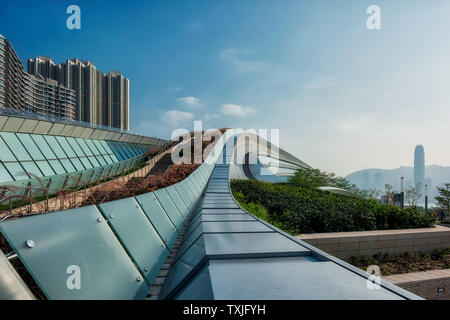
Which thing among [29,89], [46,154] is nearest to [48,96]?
[29,89]

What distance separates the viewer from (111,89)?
84.2m

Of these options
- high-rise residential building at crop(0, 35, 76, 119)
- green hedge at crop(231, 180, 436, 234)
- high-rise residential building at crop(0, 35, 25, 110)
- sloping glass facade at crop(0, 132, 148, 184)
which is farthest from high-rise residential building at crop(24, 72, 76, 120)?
green hedge at crop(231, 180, 436, 234)

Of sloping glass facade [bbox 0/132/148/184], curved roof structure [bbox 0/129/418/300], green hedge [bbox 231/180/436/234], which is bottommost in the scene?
green hedge [bbox 231/180/436/234]

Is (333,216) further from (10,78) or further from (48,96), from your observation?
(48,96)

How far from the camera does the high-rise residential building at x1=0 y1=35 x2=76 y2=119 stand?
8812cm

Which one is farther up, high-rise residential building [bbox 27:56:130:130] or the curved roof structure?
high-rise residential building [bbox 27:56:130:130]

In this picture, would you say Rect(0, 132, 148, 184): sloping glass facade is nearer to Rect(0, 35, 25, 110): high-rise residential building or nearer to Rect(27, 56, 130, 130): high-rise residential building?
Rect(27, 56, 130, 130): high-rise residential building

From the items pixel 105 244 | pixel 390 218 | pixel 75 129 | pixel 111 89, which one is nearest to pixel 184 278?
pixel 105 244

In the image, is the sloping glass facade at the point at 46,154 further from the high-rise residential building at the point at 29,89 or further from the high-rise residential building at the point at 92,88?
the high-rise residential building at the point at 29,89

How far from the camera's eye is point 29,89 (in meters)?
115

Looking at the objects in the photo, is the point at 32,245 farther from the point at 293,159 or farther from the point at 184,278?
the point at 293,159

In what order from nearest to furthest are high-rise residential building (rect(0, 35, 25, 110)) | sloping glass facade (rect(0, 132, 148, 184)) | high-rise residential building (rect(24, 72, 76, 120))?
sloping glass facade (rect(0, 132, 148, 184)) → high-rise residential building (rect(0, 35, 25, 110)) → high-rise residential building (rect(24, 72, 76, 120))

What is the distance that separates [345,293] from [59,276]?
1.76 metres

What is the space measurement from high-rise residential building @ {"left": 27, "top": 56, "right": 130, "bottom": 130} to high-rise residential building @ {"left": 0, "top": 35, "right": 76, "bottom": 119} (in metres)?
3.39
